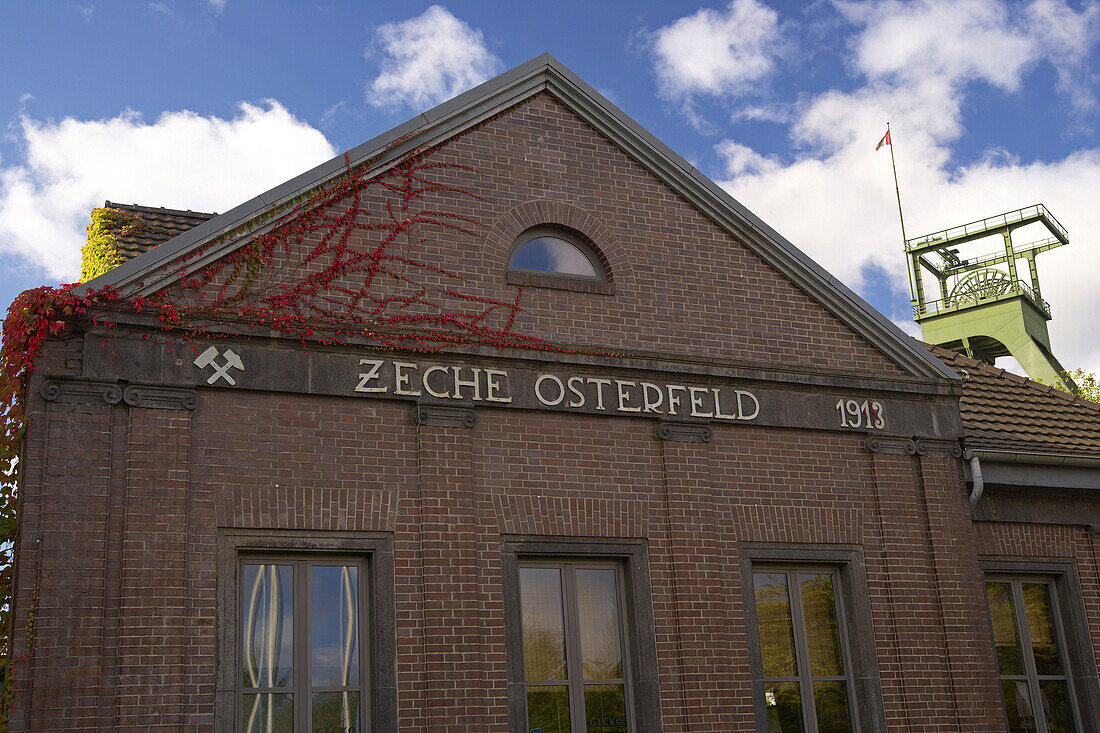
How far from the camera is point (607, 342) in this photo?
10984 millimetres

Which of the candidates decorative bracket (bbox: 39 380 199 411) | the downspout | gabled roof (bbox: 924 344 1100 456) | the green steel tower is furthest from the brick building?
the green steel tower

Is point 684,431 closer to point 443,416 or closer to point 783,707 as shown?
point 443,416

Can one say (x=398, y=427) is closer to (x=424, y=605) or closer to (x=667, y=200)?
(x=424, y=605)

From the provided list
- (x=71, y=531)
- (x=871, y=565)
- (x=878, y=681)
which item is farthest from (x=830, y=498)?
(x=71, y=531)

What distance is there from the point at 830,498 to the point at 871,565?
0.77 meters

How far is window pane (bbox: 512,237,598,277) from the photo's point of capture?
36.8 ft

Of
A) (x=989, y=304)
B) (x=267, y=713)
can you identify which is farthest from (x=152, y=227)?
(x=989, y=304)

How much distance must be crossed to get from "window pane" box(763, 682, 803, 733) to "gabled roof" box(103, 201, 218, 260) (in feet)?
24.7

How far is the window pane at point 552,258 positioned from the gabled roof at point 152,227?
360cm

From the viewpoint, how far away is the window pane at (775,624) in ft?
35.3

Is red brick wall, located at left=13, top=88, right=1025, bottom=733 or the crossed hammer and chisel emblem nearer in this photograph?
red brick wall, located at left=13, top=88, right=1025, bottom=733

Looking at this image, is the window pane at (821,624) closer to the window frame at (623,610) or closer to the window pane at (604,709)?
the window frame at (623,610)

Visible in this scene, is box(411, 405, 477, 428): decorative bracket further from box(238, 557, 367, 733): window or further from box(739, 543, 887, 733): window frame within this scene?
box(739, 543, 887, 733): window frame

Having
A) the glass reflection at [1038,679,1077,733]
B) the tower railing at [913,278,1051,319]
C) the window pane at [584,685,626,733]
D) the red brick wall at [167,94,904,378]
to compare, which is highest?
the tower railing at [913,278,1051,319]
